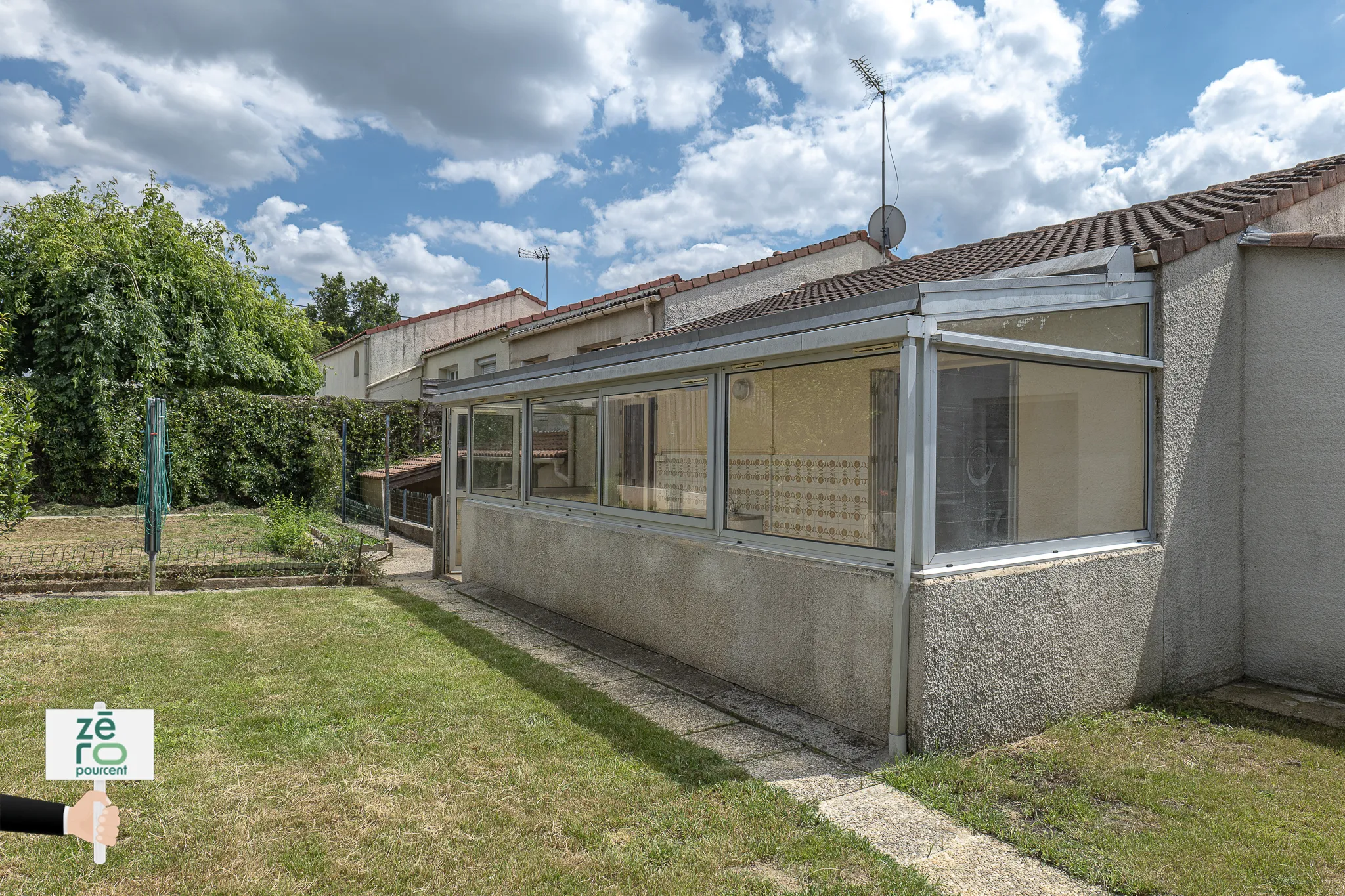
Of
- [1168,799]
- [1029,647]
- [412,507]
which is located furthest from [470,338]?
[1168,799]

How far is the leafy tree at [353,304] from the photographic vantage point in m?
56.2

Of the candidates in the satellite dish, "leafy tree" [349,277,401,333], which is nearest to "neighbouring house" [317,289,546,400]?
the satellite dish

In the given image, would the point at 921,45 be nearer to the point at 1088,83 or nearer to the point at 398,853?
the point at 1088,83

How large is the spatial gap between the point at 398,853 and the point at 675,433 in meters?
3.98

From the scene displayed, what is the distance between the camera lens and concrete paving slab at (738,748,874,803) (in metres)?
4.03

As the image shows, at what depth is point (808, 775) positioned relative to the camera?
424cm

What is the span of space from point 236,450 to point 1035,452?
17.9 meters

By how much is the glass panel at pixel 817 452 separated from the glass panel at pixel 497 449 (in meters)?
4.00

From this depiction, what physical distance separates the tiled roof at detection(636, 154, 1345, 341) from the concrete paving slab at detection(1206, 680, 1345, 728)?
3.33 meters

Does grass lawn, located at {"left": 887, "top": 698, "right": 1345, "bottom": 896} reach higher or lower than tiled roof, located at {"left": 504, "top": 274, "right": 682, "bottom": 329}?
lower

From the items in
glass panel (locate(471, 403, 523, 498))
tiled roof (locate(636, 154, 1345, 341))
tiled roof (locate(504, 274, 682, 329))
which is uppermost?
tiled roof (locate(504, 274, 682, 329))

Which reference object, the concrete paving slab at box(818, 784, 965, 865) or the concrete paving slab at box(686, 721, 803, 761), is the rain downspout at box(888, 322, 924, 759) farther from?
the concrete paving slab at box(686, 721, 803, 761)

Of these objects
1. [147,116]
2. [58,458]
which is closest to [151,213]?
[147,116]

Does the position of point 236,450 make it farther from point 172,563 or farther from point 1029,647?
point 1029,647
